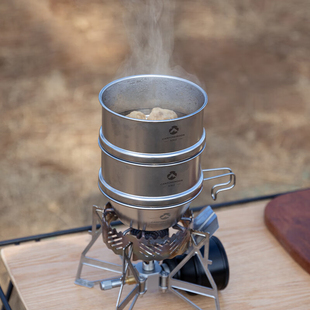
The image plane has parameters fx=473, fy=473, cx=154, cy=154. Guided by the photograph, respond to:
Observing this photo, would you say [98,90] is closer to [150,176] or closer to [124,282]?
[124,282]

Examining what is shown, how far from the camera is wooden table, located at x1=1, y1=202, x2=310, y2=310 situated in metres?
1.49

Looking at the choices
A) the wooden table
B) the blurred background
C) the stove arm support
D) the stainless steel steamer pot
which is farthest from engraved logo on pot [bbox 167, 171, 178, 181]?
the blurred background

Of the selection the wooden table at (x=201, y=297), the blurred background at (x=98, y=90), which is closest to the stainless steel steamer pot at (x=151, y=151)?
the wooden table at (x=201, y=297)

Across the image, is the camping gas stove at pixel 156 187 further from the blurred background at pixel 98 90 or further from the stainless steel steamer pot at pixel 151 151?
the blurred background at pixel 98 90

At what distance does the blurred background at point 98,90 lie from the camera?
2859mm

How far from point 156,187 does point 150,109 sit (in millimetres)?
277

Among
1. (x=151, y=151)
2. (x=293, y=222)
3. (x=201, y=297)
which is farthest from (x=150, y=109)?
(x=293, y=222)

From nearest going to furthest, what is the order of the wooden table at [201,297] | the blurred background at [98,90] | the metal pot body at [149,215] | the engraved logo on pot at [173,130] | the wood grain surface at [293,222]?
1. the engraved logo on pot at [173,130]
2. the metal pot body at [149,215]
3. the wooden table at [201,297]
4. the wood grain surface at [293,222]
5. the blurred background at [98,90]

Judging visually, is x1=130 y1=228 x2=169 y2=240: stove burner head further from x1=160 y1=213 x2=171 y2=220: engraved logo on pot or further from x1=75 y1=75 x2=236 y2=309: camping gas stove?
x1=160 y1=213 x2=171 y2=220: engraved logo on pot

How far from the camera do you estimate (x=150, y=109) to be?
4.45ft

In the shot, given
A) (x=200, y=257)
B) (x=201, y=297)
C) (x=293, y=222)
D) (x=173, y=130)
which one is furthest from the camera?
(x=293, y=222)

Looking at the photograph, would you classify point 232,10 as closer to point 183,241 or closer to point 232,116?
point 232,116

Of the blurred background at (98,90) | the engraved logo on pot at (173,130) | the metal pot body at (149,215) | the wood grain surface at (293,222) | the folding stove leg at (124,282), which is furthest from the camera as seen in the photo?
the blurred background at (98,90)

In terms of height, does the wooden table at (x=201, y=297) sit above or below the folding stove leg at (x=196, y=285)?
below
